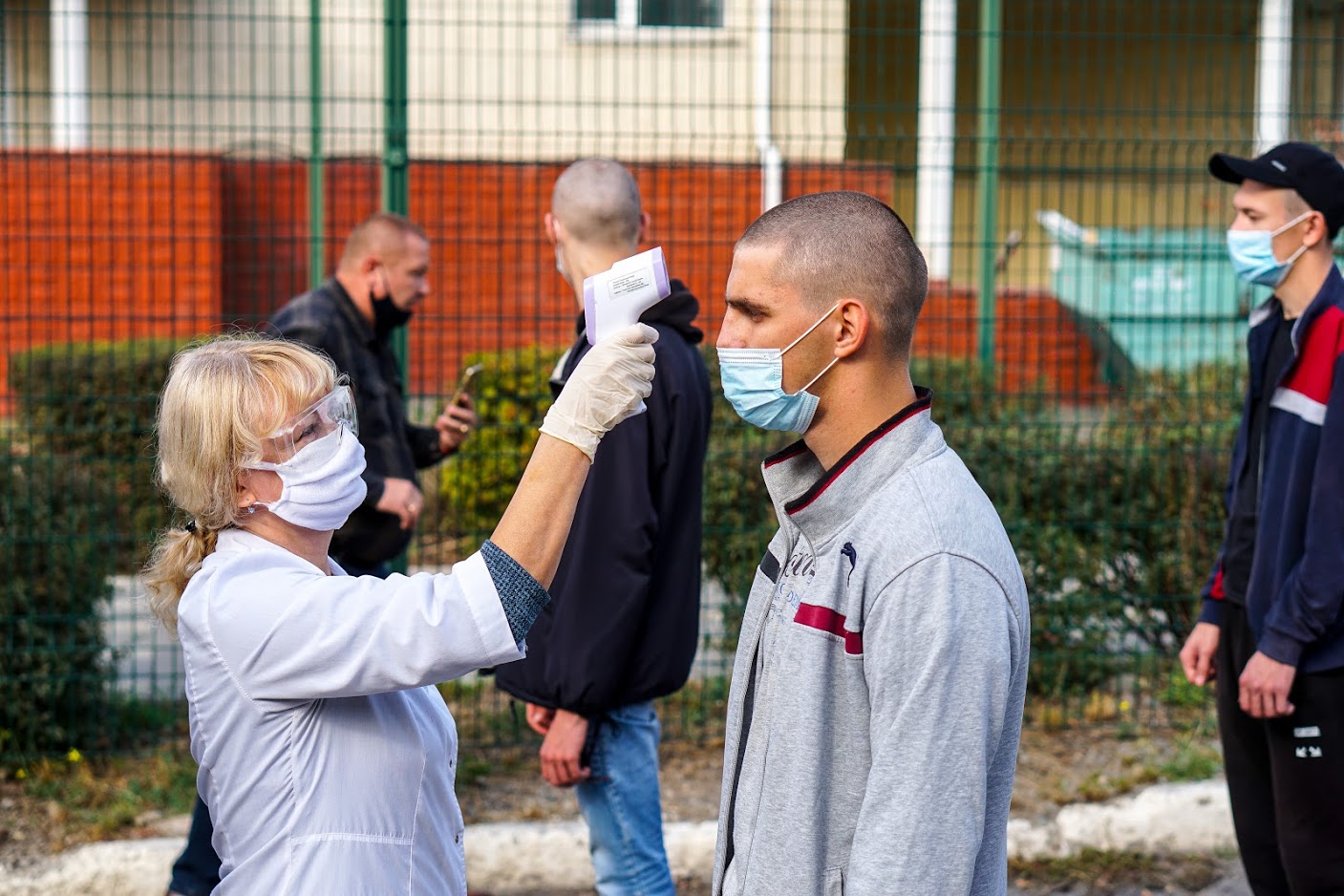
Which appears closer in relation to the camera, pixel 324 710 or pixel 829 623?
pixel 829 623

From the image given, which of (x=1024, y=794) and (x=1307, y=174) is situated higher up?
(x=1307, y=174)

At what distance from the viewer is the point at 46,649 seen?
5309mm

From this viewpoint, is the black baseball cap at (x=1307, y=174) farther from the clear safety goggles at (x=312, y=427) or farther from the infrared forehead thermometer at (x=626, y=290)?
the clear safety goggles at (x=312, y=427)

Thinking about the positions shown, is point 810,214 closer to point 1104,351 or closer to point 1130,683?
point 1104,351

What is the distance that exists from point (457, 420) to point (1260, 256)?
2574 mm

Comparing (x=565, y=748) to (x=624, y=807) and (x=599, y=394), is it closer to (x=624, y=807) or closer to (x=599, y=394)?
(x=624, y=807)

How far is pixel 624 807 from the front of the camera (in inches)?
140


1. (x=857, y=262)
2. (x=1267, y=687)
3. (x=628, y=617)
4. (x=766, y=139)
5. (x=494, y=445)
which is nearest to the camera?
(x=857, y=262)

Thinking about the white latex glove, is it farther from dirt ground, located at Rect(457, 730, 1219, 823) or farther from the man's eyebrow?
dirt ground, located at Rect(457, 730, 1219, 823)

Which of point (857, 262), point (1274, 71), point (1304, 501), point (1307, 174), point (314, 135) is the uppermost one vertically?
point (1274, 71)

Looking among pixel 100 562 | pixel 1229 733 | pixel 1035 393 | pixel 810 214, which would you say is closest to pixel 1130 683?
pixel 1035 393

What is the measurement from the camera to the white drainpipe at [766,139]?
5.95m

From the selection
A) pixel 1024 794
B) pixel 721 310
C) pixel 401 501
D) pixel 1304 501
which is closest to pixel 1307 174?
pixel 1304 501

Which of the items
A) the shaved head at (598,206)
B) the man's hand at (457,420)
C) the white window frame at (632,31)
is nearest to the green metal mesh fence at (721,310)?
the white window frame at (632,31)
